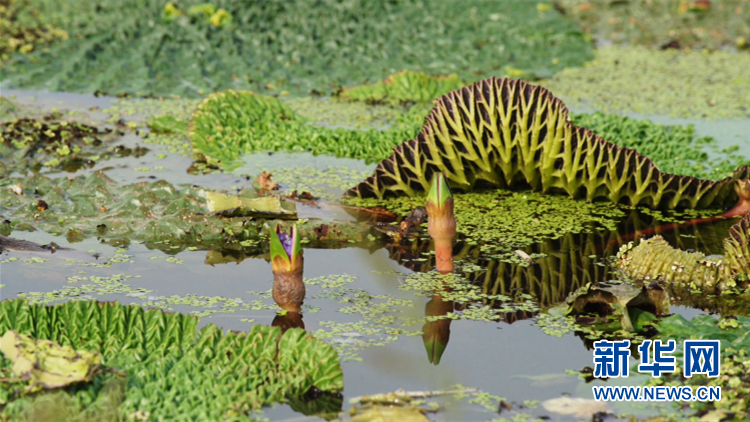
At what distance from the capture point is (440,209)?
3615mm

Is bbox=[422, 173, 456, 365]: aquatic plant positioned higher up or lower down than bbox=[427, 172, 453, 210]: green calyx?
lower down

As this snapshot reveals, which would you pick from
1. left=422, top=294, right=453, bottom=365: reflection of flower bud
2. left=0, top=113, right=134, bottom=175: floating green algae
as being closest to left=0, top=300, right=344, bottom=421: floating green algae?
left=422, top=294, right=453, bottom=365: reflection of flower bud

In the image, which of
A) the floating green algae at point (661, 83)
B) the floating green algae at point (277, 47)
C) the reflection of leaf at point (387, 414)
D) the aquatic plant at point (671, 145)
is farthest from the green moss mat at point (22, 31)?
the reflection of leaf at point (387, 414)

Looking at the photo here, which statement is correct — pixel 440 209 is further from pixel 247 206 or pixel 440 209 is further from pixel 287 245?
pixel 247 206

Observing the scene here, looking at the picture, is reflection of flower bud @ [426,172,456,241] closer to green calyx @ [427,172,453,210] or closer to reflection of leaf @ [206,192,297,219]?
green calyx @ [427,172,453,210]

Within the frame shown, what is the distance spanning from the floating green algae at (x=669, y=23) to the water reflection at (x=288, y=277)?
784cm

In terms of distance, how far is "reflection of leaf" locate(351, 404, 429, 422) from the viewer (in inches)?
109

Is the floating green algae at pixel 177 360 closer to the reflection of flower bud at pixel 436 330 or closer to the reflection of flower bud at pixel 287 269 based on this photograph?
the reflection of flower bud at pixel 287 269

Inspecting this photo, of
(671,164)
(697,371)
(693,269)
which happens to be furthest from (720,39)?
(697,371)

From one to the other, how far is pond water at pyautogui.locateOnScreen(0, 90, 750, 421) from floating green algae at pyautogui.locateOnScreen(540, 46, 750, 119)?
9.57 ft

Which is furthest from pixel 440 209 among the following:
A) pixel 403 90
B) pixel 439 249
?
pixel 403 90

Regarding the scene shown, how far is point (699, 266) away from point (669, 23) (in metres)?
7.51

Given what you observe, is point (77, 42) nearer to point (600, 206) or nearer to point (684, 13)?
point (600, 206)

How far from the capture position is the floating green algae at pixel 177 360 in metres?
2.76
